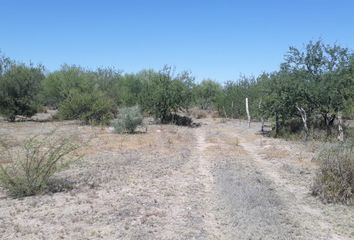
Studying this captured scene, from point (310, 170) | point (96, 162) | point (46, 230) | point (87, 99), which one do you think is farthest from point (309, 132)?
point (46, 230)

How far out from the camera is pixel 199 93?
55406mm

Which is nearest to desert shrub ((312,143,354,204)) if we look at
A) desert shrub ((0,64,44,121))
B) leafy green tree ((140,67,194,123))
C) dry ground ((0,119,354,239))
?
dry ground ((0,119,354,239))

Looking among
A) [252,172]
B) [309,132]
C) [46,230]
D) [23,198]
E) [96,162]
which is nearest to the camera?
[46,230]

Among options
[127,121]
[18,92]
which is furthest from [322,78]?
[18,92]

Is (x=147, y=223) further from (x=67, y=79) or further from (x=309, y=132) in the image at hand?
(x=67, y=79)

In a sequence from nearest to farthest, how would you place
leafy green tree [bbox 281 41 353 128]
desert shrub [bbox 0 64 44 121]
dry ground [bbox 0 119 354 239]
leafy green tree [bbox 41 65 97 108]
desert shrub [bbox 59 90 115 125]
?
dry ground [bbox 0 119 354 239] → leafy green tree [bbox 281 41 353 128] → desert shrub [bbox 59 90 115 125] → desert shrub [bbox 0 64 44 121] → leafy green tree [bbox 41 65 97 108]

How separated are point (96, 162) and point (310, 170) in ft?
22.4

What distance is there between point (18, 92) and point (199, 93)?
24.5 m

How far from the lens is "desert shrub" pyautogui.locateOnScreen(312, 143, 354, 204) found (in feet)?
32.4

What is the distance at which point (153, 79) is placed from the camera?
36.0m

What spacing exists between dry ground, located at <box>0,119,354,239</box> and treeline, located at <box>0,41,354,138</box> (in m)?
4.57

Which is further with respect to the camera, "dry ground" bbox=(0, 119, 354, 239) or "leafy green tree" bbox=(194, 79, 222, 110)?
"leafy green tree" bbox=(194, 79, 222, 110)

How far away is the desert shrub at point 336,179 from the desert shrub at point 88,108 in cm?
2455

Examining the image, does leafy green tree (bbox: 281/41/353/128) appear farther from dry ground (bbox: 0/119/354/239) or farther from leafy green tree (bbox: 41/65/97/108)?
leafy green tree (bbox: 41/65/97/108)
